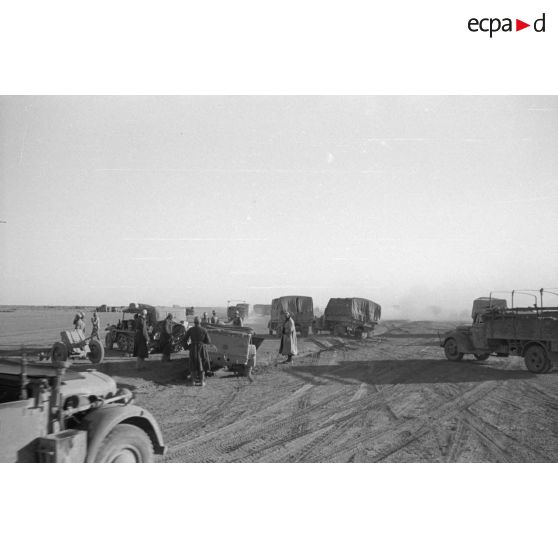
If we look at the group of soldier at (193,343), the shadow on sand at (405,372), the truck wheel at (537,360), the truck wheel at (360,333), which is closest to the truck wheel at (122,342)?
the group of soldier at (193,343)

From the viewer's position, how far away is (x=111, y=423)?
3.72m

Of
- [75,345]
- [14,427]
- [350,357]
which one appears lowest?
[350,357]

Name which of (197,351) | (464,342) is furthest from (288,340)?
(464,342)

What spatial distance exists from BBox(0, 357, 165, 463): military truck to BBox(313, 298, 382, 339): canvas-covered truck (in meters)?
22.3

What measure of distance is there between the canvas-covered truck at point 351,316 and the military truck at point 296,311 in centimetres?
142

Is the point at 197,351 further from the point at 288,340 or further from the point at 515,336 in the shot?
the point at 515,336

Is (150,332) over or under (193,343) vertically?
under

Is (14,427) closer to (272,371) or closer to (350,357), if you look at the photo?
(272,371)

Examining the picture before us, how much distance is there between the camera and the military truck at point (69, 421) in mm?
3271

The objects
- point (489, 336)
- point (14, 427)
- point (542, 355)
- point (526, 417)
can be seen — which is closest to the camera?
point (14, 427)

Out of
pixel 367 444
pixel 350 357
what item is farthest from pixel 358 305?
pixel 367 444

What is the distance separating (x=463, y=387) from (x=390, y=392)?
6.83 feet

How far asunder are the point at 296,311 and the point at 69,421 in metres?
22.3

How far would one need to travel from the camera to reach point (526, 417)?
7285 mm
